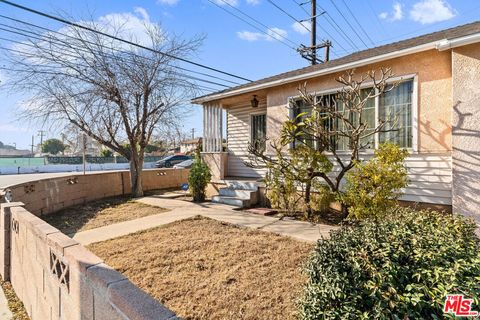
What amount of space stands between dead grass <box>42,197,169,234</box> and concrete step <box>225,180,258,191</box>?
230 cm

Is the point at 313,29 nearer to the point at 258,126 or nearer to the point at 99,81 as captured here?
the point at 258,126

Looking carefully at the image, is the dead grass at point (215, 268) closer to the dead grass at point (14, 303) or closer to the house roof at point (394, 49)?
the dead grass at point (14, 303)

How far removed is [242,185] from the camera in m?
8.31

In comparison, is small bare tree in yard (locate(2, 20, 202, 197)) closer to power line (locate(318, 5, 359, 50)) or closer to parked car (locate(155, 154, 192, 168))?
power line (locate(318, 5, 359, 50))

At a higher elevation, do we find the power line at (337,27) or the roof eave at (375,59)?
the power line at (337,27)

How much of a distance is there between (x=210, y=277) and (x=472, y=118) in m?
5.22

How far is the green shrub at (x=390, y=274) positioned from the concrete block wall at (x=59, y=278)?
108 cm

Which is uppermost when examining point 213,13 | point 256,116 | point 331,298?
point 213,13

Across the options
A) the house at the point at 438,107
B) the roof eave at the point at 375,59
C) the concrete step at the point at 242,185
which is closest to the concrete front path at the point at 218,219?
the concrete step at the point at 242,185

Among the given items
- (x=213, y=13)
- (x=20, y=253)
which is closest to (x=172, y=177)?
(x=213, y=13)

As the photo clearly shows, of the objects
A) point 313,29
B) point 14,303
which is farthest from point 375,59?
point 313,29

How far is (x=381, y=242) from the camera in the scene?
2.03 metres

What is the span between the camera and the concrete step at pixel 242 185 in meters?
8.02

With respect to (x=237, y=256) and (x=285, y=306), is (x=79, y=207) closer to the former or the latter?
(x=237, y=256)
